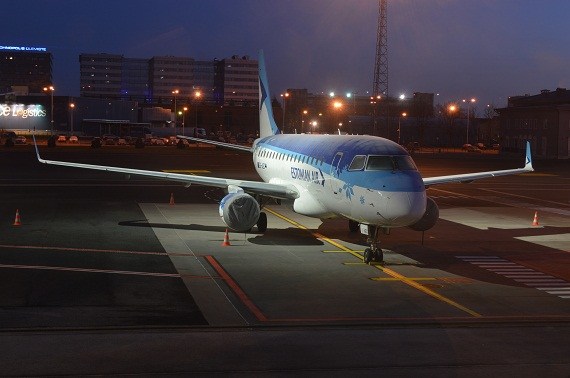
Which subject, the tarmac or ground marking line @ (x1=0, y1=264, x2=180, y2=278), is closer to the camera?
the tarmac

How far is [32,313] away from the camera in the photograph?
18.6 m

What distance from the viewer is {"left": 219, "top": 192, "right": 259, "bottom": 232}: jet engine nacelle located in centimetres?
3014

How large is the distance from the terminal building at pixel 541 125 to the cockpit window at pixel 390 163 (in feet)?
348

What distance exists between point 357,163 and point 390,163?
1.46 metres

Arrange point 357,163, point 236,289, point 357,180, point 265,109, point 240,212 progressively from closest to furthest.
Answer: point 236,289, point 357,180, point 357,163, point 240,212, point 265,109

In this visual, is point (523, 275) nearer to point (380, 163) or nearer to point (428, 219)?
point (428, 219)

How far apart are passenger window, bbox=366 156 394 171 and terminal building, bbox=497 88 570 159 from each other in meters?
106

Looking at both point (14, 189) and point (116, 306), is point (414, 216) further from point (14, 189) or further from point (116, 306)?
point (14, 189)

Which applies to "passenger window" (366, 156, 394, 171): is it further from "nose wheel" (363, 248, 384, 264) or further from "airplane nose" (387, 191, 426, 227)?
"nose wheel" (363, 248, 384, 264)

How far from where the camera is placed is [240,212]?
99.0 ft

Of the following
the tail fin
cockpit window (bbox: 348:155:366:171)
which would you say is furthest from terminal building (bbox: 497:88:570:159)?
cockpit window (bbox: 348:155:366:171)

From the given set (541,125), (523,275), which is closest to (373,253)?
(523,275)

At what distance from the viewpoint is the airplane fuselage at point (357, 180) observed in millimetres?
24334

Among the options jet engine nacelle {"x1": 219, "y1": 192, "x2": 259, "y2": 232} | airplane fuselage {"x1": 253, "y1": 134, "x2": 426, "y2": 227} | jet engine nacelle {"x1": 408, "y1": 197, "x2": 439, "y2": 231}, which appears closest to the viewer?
airplane fuselage {"x1": 253, "y1": 134, "x2": 426, "y2": 227}
